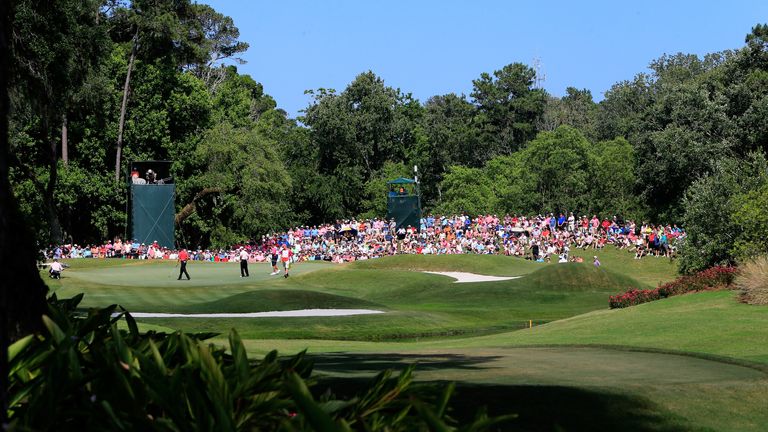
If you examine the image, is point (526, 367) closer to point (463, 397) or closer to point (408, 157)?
point (463, 397)

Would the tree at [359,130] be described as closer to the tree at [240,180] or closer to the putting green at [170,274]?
the tree at [240,180]

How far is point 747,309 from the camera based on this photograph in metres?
25.4

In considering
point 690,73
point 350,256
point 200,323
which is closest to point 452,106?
point 690,73

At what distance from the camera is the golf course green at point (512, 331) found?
10.0m

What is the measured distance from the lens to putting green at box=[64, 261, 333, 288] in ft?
155

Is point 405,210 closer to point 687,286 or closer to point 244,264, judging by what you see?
point 244,264

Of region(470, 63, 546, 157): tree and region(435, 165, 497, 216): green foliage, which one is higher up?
region(470, 63, 546, 157): tree

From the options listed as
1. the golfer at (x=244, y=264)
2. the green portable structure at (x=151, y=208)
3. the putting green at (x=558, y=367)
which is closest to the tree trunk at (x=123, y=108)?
the green portable structure at (x=151, y=208)

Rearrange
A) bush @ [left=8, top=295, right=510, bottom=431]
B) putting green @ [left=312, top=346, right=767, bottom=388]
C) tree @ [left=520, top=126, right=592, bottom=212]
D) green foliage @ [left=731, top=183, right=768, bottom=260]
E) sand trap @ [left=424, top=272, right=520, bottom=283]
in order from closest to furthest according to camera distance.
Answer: bush @ [left=8, top=295, right=510, bottom=431] < putting green @ [left=312, top=346, right=767, bottom=388] < green foliage @ [left=731, top=183, right=768, bottom=260] < sand trap @ [left=424, top=272, right=520, bottom=283] < tree @ [left=520, top=126, right=592, bottom=212]

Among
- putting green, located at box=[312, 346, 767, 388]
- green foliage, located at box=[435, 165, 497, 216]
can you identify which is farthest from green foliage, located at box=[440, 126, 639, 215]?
putting green, located at box=[312, 346, 767, 388]

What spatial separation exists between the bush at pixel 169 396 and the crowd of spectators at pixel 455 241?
2132 inches

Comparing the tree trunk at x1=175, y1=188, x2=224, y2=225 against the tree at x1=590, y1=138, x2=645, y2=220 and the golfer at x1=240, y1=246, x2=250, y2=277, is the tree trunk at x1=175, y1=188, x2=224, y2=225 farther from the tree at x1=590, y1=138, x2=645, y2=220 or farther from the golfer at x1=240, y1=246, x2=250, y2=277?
the tree at x1=590, y1=138, x2=645, y2=220

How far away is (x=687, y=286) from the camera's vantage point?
32.2 m

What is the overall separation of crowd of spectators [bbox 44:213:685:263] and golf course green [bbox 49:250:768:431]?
2.48 metres
